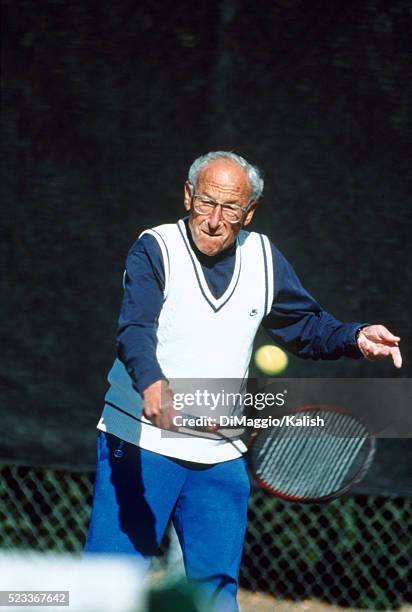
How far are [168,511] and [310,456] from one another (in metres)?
0.63

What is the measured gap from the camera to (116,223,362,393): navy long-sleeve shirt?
7.79 feet

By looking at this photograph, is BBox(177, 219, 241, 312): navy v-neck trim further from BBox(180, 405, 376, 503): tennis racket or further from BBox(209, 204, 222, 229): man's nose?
BBox(180, 405, 376, 503): tennis racket

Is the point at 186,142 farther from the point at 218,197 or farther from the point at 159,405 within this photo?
the point at 159,405

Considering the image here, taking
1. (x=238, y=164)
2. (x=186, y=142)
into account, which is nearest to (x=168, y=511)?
(x=238, y=164)

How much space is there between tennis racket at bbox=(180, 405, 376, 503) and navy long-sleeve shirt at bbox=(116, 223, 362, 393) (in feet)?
0.87

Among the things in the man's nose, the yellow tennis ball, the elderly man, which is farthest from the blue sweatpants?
the yellow tennis ball

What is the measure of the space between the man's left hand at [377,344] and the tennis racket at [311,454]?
0.35 m

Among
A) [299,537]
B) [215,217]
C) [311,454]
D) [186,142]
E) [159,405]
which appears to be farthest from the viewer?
[299,537]

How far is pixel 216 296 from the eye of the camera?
264 centimetres

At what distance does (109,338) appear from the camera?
3.75 m

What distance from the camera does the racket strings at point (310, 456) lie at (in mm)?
3016

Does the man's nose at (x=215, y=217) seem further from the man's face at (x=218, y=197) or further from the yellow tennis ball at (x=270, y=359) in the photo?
the yellow tennis ball at (x=270, y=359)

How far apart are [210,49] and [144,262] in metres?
1.27

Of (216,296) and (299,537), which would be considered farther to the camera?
(299,537)
